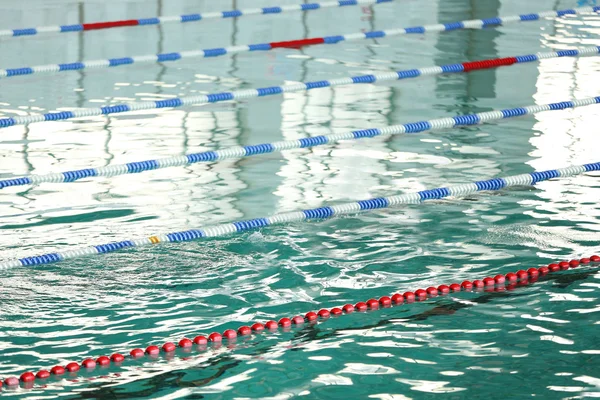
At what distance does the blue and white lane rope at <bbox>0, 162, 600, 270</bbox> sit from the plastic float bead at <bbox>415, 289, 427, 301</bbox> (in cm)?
118

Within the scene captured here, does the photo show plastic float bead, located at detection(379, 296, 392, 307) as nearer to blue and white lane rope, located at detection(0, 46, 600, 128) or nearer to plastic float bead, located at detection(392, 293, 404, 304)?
plastic float bead, located at detection(392, 293, 404, 304)

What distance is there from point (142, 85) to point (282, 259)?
4003 millimetres

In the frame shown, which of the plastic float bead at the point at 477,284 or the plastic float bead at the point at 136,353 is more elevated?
the plastic float bead at the point at 477,284

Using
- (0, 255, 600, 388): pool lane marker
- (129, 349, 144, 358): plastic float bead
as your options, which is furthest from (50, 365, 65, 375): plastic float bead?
(129, 349, 144, 358): plastic float bead

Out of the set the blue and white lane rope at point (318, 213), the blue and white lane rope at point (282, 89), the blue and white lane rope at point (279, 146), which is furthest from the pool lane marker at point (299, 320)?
the blue and white lane rope at point (282, 89)

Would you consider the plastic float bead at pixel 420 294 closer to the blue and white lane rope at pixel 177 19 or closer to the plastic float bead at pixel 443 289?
the plastic float bead at pixel 443 289

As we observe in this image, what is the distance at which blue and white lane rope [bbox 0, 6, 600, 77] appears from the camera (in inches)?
362

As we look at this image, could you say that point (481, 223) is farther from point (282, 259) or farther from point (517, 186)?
point (282, 259)

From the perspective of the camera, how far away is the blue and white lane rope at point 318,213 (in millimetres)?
5082

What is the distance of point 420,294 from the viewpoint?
4.64 m

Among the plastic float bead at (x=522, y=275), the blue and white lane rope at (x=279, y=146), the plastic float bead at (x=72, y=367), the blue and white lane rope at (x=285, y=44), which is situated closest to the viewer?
the plastic float bead at (x=72, y=367)

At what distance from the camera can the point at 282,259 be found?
5.07 metres

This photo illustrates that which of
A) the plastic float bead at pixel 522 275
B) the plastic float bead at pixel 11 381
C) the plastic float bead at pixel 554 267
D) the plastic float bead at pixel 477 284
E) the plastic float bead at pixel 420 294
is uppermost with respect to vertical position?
the plastic float bead at pixel 554 267

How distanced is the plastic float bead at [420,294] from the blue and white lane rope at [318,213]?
1.18 m
